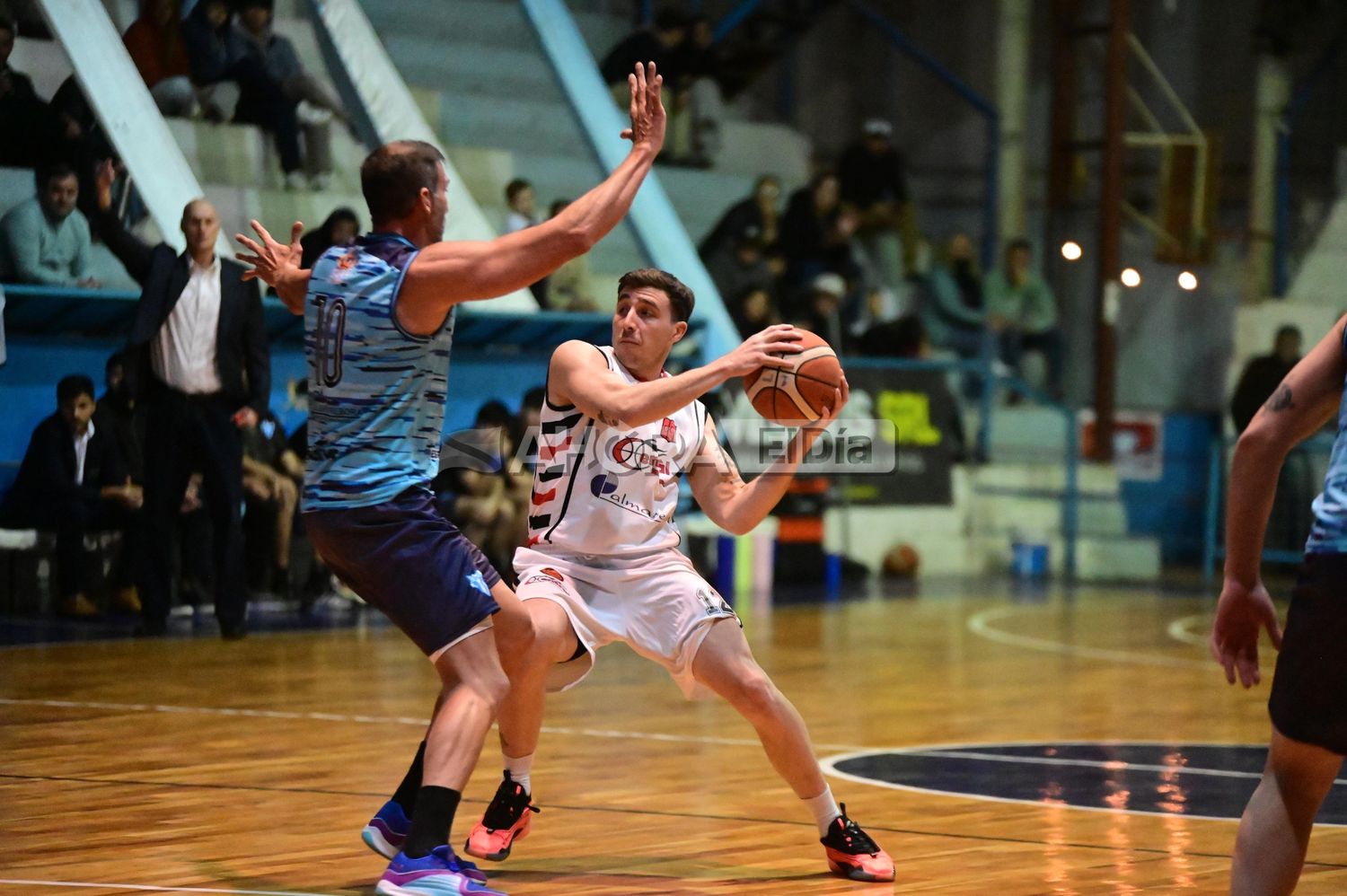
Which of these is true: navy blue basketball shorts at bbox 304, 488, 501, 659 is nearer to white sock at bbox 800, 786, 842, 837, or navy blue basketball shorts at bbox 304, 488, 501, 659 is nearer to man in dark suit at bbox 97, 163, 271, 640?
white sock at bbox 800, 786, 842, 837

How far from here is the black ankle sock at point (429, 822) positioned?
14.3 ft

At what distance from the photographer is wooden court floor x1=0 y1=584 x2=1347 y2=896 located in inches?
202

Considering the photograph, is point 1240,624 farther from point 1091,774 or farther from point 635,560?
point 1091,774

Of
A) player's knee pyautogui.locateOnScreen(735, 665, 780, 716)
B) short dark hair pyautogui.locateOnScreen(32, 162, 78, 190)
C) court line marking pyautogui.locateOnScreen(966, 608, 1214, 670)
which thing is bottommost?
court line marking pyautogui.locateOnScreen(966, 608, 1214, 670)

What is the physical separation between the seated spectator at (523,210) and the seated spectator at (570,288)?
0.07 meters

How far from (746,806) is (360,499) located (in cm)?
225

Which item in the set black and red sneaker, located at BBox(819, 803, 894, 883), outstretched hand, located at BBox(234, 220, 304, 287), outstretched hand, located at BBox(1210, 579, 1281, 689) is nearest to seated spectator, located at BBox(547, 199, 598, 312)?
outstretched hand, located at BBox(234, 220, 304, 287)

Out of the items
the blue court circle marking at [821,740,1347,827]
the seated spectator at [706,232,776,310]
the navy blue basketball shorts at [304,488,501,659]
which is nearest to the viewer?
the navy blue basketball shorts at [304,488,501,659]

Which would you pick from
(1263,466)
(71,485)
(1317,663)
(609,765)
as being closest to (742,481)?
(609,765)

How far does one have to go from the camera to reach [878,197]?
60.0ft

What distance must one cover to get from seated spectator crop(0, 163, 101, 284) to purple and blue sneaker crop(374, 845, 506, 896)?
7564mm

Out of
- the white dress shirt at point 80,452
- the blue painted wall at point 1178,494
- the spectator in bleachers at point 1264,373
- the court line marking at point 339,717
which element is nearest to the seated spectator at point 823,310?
Answer: the spectator in bleachers at point 1264,373

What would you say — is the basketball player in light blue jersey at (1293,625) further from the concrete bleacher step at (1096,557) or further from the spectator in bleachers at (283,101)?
the concrete bleacher step at (1096,557)

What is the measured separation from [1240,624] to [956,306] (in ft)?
47.8
